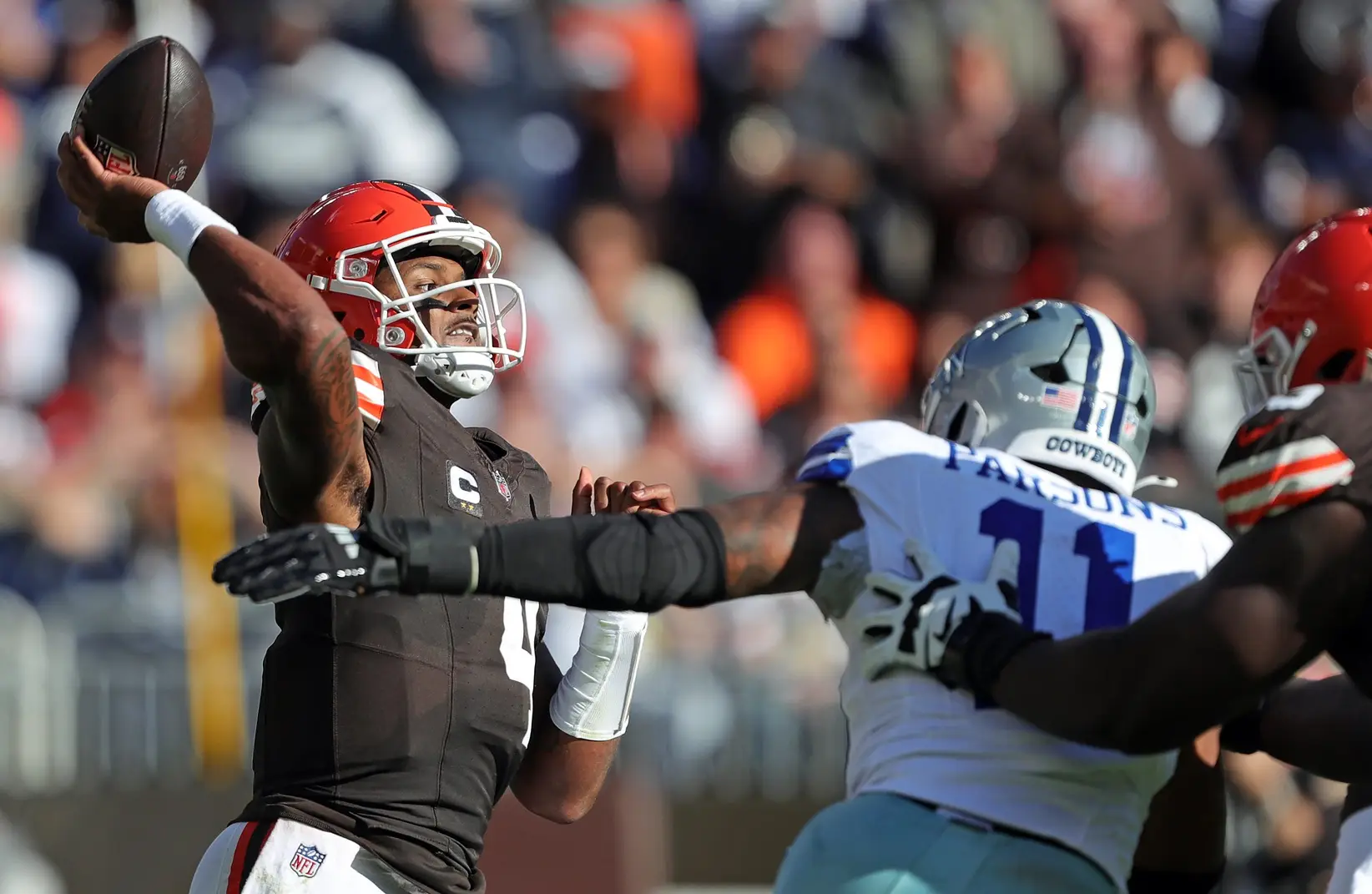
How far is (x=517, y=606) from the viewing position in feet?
13.0

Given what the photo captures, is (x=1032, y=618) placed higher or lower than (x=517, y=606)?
higher

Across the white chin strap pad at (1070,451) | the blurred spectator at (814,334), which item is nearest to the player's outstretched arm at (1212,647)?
the white chin strap pad at (1070,451)

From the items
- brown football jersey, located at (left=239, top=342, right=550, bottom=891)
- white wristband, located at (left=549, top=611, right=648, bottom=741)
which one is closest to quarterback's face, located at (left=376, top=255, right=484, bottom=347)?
brown football jersey, located at (left=239, top=342, right=550, bottom=891)

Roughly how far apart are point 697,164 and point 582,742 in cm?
594

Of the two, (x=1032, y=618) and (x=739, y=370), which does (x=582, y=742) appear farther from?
(x=739, y=370)

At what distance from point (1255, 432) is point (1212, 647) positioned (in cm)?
34

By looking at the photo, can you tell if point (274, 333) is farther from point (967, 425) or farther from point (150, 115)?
point (967, 425)

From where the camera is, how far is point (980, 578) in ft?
10.1

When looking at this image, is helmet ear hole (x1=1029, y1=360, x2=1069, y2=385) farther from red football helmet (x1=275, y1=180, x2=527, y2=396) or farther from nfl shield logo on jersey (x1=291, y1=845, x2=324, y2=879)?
nfl shield logo on jersey (x1=291, y1=845, x2=324, y2=879)

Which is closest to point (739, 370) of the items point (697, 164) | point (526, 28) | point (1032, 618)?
point (697, 164)

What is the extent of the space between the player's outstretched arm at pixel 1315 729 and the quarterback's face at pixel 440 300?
69.8 inches

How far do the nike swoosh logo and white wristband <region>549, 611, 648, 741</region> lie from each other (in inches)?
59.5

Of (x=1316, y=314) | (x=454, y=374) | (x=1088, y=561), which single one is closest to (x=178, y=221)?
(x=454, y=374)

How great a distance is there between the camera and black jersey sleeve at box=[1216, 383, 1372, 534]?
2842 mm
